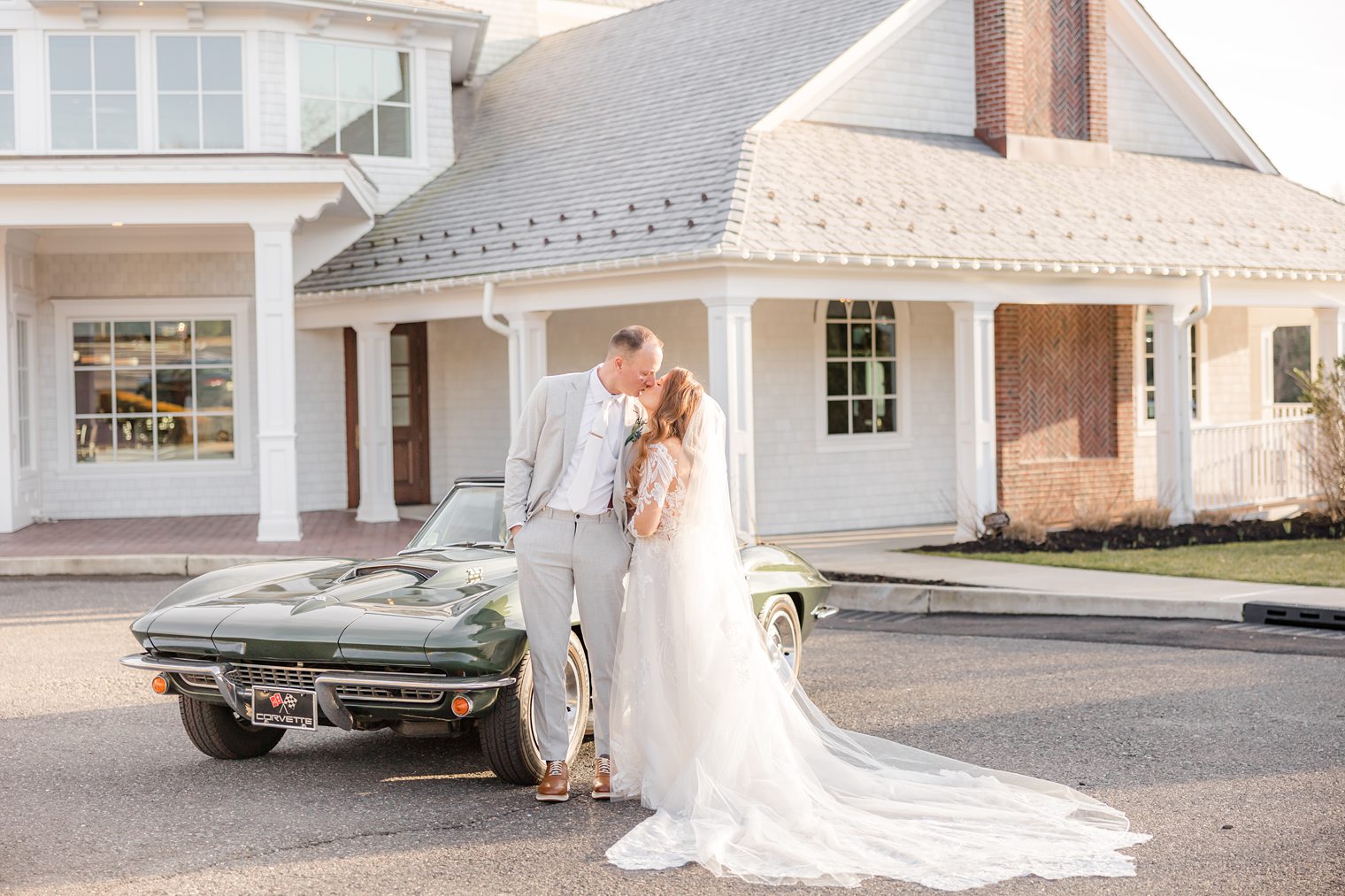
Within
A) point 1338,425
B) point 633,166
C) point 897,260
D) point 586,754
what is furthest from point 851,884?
point 1338,425

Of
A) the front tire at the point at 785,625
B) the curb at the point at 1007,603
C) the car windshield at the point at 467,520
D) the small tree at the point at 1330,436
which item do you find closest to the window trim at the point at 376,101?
the curb at the point at 1007,603

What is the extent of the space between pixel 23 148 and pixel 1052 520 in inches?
485

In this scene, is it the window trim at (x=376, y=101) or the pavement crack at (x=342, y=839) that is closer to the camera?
the pavement crack at (x=342, y=839)

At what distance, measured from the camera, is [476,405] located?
64.3ft

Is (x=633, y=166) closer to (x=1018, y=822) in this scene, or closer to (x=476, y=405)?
(x=476, y=405)

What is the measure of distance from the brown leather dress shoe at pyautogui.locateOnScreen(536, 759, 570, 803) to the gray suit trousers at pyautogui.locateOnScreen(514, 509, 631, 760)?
4 cm

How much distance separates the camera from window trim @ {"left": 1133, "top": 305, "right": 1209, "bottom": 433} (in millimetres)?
18812

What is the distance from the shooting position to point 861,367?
17531 millimetres

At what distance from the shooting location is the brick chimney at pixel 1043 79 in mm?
17688

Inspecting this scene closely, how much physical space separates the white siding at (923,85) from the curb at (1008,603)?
6263 millimetres

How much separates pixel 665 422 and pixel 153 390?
14406mm

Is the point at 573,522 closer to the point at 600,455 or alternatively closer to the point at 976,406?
the point at 600,455

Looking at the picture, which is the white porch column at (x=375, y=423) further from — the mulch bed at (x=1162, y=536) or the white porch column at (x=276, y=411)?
the mulch bed at (x=1162, y=536)

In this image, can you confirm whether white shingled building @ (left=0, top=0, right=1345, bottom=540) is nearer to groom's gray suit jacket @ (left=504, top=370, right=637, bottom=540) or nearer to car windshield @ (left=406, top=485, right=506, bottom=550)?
car windshield @ (left=406, top=485, right=506, bottom=550)
